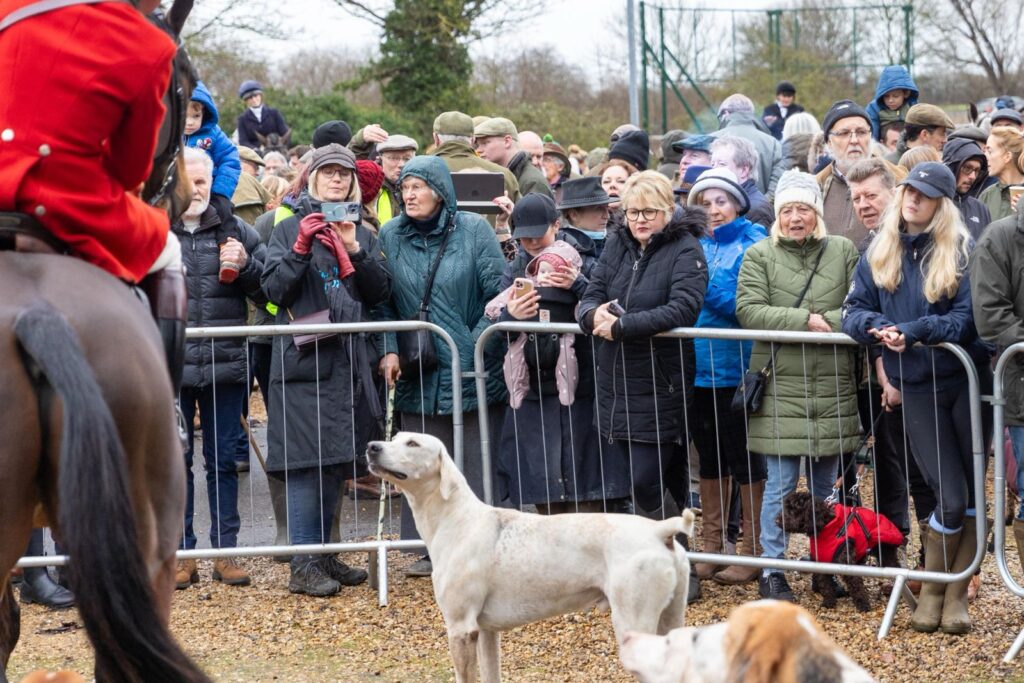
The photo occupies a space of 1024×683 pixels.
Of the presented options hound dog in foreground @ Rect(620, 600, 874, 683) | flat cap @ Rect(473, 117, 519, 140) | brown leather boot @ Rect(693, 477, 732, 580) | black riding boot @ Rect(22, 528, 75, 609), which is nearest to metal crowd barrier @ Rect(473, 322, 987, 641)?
brown leather boot @ Rect(693, 477, 732, 580)

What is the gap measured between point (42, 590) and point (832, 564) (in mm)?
4074

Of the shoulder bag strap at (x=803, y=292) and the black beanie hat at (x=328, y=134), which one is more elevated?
the black beanie hat at (x=328, y=134)

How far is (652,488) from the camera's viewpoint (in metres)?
6.84

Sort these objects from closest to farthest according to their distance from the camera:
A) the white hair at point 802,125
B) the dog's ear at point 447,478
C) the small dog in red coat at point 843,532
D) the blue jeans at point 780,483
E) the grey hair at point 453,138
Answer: the dog's ear at point 447,478, the small dog in red coat at point 843,532, the blue jeans at point 780,483, the grey hair at point 453,138, the white hair at point 802,125

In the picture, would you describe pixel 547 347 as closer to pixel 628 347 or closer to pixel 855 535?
pixel 628 347

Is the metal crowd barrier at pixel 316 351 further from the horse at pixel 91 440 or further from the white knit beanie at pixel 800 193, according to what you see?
the horse at pixel 91 440

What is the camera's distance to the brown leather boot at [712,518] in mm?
7203

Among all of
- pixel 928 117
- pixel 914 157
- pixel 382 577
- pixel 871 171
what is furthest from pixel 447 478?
pixel 928 117

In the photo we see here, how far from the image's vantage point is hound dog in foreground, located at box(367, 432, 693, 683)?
5.24 meters

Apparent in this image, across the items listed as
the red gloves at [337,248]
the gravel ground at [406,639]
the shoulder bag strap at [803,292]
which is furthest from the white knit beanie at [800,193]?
the red gloves at [337,248]

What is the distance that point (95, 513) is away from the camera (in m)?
3.41

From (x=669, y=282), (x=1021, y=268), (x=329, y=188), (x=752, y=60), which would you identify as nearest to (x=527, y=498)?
(x=669, y=282)

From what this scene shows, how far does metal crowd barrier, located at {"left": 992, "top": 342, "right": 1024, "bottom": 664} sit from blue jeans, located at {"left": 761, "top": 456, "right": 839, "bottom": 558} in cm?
82

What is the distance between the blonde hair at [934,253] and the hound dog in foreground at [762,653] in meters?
3.07
